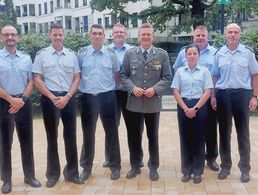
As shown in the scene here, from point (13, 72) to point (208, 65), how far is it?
8.51ft

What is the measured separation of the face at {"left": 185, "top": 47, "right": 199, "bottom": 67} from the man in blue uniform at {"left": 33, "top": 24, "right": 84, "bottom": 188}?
1.42 m

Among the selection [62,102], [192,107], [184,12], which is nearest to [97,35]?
[62,102]

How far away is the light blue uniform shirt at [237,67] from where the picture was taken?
5008 millimetres

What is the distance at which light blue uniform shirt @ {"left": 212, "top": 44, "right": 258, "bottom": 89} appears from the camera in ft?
16.4

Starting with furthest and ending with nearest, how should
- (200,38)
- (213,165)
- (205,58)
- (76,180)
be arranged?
1. (213,165)
2. (205,58)
3. (200,38)
4. (76,180)

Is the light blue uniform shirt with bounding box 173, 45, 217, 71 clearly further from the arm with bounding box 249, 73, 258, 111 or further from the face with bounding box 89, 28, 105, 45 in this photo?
the face with bounding box 89, 28, 105, 45

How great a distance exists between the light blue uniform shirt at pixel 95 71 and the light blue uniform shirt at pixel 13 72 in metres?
0.73

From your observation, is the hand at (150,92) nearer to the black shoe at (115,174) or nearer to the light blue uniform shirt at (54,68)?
the light blue uniform shirt at (54,68)

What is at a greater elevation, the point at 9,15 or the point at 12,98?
the point at 9,15

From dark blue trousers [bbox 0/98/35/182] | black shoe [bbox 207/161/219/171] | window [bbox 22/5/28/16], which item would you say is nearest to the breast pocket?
dark blue trousers [bbox 0/98/35/182]

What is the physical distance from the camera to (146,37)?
16.9 ft

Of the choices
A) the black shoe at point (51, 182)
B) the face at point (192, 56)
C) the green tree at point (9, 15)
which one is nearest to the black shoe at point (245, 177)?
the face at point (192, 56)

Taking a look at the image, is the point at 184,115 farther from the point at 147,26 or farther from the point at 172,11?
the point at 172,11

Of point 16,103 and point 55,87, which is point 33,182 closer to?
point 16,103
